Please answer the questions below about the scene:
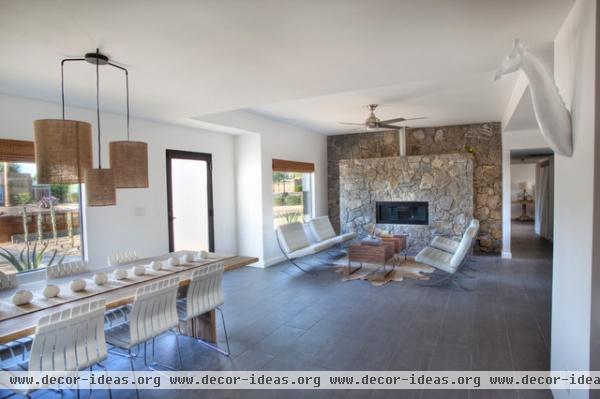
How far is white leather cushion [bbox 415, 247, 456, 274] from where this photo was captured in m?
4.70

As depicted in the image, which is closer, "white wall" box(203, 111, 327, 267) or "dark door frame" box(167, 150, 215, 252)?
"dark door frame" box(167, 150, 215, 252)

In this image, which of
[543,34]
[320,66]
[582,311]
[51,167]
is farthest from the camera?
[320,66]

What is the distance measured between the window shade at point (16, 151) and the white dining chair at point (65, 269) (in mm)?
1337

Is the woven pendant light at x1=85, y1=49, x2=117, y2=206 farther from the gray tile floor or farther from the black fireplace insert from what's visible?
the black fireplace insert

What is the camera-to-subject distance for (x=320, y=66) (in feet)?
9.06

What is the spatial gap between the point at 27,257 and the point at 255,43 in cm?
343

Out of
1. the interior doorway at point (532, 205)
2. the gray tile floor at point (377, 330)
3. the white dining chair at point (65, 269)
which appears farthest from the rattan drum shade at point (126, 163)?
the interior doorway at point (532, 205)

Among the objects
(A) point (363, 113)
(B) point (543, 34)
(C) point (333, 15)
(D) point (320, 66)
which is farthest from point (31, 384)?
(A) point (363, 113)

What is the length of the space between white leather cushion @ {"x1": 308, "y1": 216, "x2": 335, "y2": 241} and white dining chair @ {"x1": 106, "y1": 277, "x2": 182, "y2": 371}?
438 cm

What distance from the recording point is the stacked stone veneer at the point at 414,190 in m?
6.73

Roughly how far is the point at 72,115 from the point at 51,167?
261 cm

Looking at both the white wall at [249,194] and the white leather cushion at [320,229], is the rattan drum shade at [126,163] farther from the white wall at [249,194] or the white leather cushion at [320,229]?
the white leather cushion at [320,229]

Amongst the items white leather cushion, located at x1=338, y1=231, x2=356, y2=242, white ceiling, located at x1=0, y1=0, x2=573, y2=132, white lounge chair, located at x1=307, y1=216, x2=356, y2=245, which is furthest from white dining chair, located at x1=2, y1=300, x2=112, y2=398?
white leather cushion, located at x1=338, y1=231, x2=356, y2=242

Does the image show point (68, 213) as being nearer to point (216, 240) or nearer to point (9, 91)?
point (9, 91)
